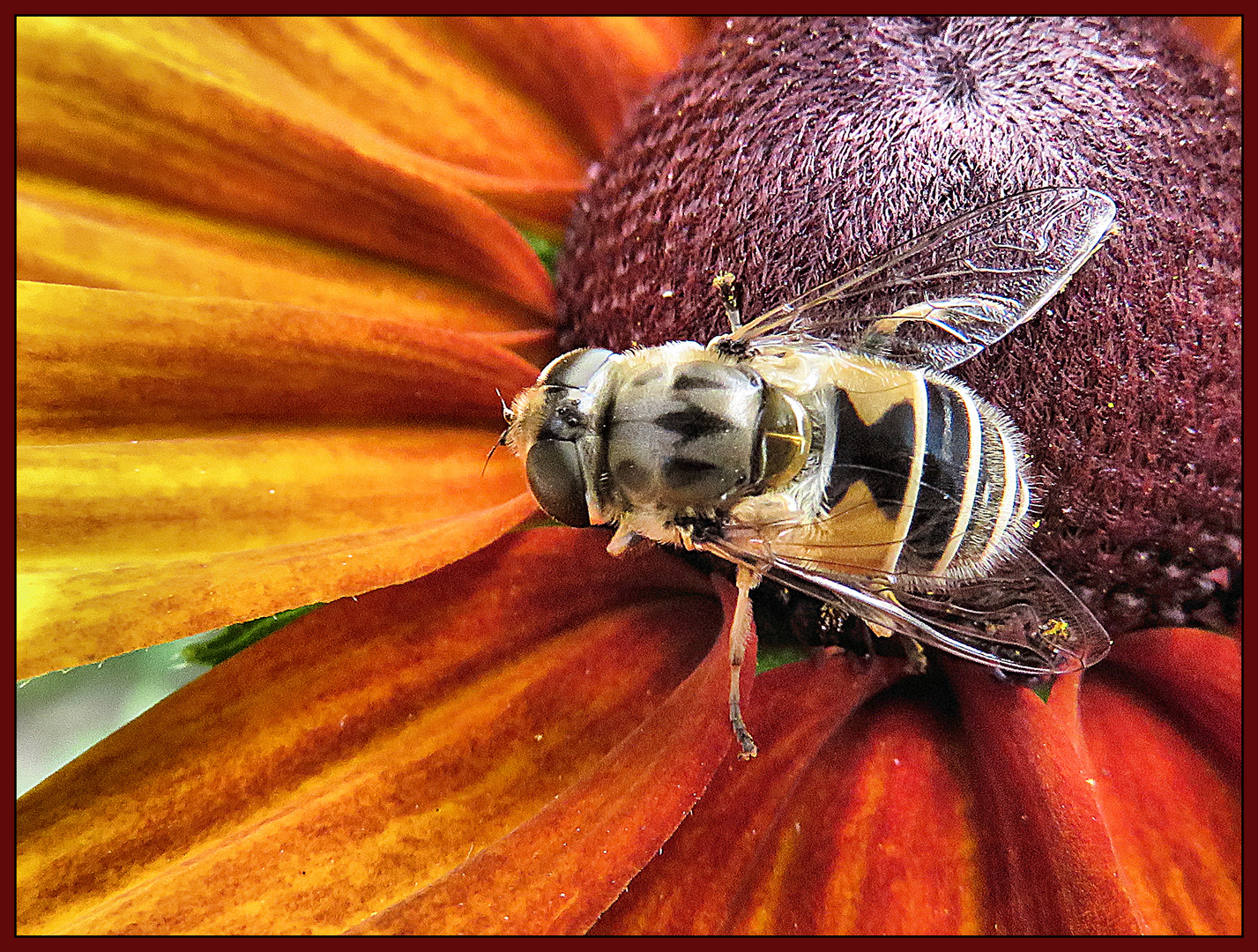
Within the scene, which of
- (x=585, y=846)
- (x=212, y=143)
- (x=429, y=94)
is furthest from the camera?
(x=429, y=94)

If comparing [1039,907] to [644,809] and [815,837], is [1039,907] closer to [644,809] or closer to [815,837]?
[815,837]

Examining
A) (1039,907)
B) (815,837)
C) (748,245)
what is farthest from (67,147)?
(1039,907)

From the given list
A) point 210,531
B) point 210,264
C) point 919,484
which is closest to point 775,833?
point 919,484

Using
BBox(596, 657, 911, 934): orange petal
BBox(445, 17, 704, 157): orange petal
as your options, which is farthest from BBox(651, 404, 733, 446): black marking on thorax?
BBox(445, 17, 704, 157): orange petal

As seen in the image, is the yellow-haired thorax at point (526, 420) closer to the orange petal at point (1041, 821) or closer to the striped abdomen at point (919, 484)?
the striped abdomen at point (919, 484)

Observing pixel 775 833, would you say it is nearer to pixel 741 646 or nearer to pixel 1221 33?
pixel 741 646
